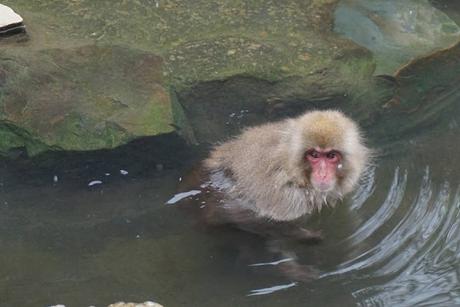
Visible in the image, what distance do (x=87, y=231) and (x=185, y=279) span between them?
75 cm

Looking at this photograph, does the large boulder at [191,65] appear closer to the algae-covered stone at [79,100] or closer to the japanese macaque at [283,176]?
the algae-covered stone at [79,100]

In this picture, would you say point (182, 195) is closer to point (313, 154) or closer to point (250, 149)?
point (250, 149)

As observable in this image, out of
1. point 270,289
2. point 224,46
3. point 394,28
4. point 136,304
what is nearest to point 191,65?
point 224,46

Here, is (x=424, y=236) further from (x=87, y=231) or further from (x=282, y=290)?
(x=87, y=231)

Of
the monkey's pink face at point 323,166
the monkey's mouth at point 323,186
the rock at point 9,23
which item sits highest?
the rock at point 9,23

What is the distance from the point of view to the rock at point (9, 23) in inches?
229

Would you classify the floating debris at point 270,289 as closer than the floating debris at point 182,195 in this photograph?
Yes

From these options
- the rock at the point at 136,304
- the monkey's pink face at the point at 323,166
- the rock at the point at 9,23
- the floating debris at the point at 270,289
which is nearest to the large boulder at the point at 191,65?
the rock at the point at 9,23

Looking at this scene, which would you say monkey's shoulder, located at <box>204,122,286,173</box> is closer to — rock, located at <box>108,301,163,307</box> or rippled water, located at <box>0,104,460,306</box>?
rippled water, located at <box>0,104,460,306</box>

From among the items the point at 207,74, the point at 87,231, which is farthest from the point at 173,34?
the point at 87,231

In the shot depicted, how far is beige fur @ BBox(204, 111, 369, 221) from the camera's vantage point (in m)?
4.81

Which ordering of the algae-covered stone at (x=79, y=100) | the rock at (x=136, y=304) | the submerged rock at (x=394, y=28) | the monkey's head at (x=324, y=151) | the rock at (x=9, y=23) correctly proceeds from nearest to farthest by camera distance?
1. the rock at (x=136, y=304)
2. the monkey's head at (x=324, y=151)
3. the algae-covered stone at (x=79, y=100)
4. the rock at (x=9, y=23)
5. the submerged rock at (x=394, y=28)

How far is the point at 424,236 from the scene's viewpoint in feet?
17.2

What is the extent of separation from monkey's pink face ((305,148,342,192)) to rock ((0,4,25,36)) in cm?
236
